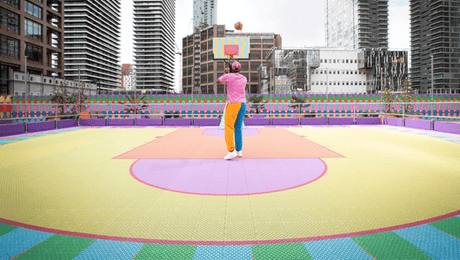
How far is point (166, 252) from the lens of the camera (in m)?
2.43

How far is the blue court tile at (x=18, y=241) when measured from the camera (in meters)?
2.45

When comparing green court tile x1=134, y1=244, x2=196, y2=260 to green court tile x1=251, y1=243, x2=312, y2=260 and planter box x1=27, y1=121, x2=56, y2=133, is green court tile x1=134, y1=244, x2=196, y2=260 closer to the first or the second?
green court tile x1=251, y1=243, x2=312, y2=260

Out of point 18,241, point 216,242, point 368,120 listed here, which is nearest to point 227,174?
point 216,242

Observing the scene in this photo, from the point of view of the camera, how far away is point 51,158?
23.6 feet

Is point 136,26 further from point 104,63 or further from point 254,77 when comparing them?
point 254,77

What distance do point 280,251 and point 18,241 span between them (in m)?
2.70

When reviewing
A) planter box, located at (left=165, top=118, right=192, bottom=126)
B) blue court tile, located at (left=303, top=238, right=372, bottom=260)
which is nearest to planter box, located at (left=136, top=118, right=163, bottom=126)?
planter box, located at (left=165, top=118, right=192, bottom=126)

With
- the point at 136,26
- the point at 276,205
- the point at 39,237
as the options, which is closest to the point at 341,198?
the point at 276,205

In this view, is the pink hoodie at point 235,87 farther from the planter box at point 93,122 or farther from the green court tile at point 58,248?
the planter box at point 93,122

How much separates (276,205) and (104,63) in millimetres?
139984

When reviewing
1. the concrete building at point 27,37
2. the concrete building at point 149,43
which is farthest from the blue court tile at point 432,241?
the concrete building at point 149,43

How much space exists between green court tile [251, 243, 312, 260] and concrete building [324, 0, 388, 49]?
524 ft

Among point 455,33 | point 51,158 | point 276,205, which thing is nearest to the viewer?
point 276,205

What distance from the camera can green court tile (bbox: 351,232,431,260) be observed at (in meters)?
2.37
